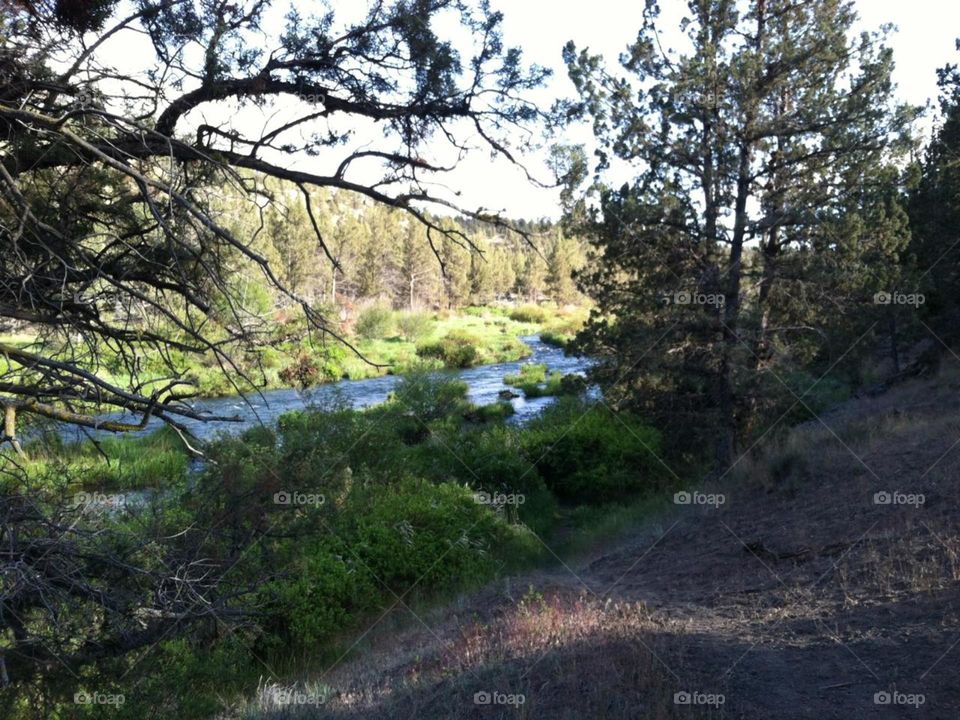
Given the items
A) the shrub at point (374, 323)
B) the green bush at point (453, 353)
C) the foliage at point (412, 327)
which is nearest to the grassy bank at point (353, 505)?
the shrub at point (374, 323)

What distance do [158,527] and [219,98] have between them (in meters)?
3.21

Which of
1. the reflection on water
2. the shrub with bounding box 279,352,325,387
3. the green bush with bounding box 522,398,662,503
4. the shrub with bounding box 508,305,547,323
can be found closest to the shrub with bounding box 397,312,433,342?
the reflection on water

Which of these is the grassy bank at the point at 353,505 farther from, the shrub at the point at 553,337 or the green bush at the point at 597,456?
the shrub at the point at 553,337

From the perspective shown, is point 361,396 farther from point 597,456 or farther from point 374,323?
point 597,456

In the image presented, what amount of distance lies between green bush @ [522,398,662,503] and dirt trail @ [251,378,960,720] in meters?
5.94

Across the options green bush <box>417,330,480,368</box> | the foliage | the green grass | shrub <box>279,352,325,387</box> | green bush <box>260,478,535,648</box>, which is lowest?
green bush <box>260,478,535,648</box>

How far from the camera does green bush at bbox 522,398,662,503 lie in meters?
19.1

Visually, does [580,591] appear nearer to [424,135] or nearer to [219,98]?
[424,135]

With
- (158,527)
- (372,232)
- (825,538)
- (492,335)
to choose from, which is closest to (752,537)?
(825,538)

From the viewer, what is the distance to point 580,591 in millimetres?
9039

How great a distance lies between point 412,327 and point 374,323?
577 centimetres

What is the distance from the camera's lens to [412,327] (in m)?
39.0

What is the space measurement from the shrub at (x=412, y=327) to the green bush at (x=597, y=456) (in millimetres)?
18568

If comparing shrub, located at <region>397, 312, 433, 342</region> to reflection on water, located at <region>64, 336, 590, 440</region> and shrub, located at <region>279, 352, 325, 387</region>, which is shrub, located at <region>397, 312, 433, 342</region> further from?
shrub, located at <region>279, 352, 325, 387</region>
